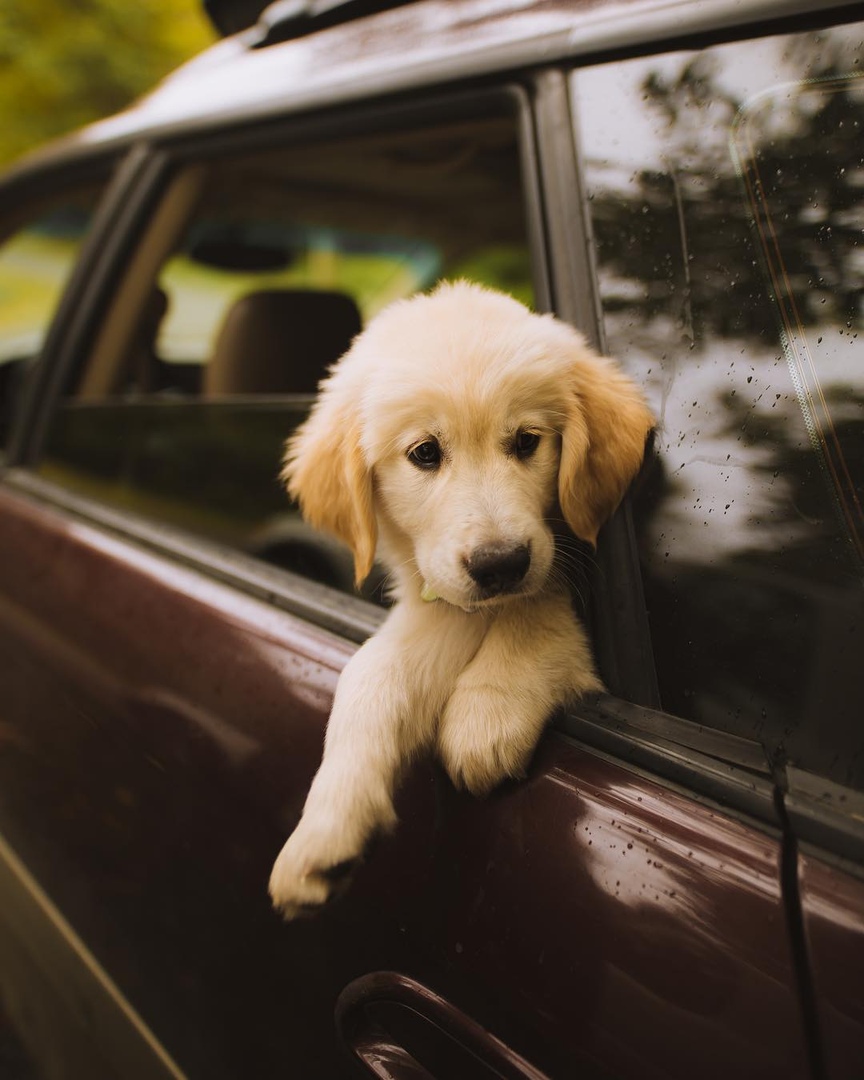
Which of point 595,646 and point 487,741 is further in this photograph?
point 595,646

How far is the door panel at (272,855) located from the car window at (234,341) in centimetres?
30

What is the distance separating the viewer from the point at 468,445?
1.50 metres

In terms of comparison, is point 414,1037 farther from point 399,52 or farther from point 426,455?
point 399,52

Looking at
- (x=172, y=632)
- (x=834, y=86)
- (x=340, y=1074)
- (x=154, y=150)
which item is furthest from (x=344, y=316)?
(x=340, y=1074)

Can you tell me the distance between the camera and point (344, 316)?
2188 mm

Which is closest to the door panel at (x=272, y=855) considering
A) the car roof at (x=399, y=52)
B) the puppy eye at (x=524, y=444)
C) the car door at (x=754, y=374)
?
the car door at (x=754, y=374)

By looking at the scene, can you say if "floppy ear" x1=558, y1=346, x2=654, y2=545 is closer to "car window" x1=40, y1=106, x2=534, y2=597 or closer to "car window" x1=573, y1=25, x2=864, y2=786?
"car window" x1=573, y1=25, x2=864, y2=786

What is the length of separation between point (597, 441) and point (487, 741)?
56 centimetres

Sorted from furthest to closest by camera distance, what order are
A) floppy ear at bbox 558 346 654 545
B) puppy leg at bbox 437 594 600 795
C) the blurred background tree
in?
the blurred background tree
floppy ear at bbox 558 346 654 545
puppy leg at bbox 437 594 600 795

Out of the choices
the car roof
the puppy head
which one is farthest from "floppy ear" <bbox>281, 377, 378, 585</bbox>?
the car roof

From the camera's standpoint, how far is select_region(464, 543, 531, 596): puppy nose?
52.0 inches

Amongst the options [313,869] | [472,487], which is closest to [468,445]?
[472,487]

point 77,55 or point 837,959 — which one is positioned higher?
point 77,55

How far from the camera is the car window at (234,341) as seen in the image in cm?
209
